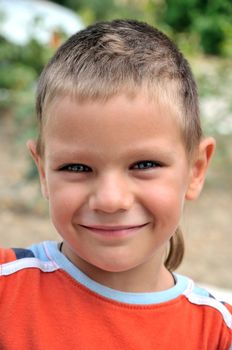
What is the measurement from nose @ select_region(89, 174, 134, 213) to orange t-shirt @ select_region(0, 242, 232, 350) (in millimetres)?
299

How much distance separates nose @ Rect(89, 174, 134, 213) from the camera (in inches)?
59.6

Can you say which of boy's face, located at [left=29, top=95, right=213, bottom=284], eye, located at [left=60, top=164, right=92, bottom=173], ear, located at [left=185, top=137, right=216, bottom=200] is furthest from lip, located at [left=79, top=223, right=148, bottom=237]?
ear, located at [left=185, top=137, right=216, bottom=200]

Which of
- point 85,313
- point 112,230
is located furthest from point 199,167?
point 85,313

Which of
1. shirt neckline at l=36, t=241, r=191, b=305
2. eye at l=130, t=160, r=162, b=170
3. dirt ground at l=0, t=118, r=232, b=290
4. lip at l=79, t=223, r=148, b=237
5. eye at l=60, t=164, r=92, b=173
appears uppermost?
eye at l=130, t=160, r=162, b=170

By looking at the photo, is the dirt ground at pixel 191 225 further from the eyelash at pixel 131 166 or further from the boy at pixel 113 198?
the eyelash at pixel 131 166

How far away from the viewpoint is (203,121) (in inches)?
229

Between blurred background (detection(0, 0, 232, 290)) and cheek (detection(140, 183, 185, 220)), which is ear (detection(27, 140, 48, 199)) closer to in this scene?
cheek (detection(140, 183, 185, 220))

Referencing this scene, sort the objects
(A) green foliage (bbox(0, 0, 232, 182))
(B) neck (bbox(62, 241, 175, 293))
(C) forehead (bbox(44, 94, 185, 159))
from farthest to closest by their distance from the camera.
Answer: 1. (A) green foliage (bbox(0, 0, 232, 182))
2. (B) neck (bbox(62, 241, 175, 293))
3. (C) forehead (bbox(44, 94, 185, 159))

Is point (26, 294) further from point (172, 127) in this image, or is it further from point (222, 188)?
point (222, 188)

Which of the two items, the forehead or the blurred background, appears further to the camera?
the blurred background

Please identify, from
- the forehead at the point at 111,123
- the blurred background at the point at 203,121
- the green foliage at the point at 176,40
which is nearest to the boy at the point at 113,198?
the forehead at the point at 111,123

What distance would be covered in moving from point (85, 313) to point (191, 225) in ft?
13.3

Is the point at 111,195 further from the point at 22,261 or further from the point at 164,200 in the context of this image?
the point at 22,261

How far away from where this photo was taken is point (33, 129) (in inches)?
223
